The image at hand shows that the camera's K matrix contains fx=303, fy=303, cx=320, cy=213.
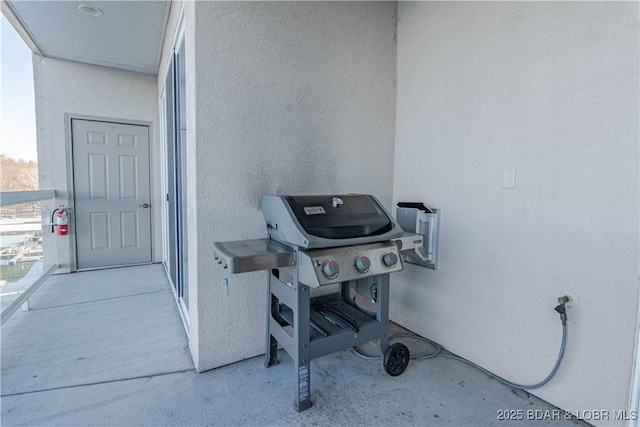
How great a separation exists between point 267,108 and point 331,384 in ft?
5.79

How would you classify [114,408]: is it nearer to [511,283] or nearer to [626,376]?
[511,283]

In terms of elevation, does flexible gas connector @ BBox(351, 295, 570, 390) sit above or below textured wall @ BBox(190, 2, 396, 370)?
below

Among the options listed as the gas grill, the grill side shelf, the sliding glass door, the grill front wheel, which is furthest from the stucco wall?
the grill front wheel

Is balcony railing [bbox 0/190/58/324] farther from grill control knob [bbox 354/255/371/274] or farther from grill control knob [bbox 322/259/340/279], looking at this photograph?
grill control knob [bbox 354/255/371/274]

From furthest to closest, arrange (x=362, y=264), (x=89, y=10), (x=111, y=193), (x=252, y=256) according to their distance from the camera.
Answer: (x=111, y=193)
(x=89, y=10)
(x=362, y=264)
(x=252, y=256)

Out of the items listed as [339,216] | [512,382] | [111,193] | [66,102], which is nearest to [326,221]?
[339,216]

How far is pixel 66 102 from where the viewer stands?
3.70 metres

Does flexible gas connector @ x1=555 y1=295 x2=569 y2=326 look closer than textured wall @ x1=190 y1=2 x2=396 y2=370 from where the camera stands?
Yes

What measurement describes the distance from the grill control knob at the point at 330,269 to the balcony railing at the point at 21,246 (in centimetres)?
241

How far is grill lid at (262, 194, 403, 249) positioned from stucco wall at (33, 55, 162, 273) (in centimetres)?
343

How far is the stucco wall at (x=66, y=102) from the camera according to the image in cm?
361

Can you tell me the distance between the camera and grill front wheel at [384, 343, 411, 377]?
184cm

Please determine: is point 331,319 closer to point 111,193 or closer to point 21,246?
point 21,246

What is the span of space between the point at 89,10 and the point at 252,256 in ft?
9.77
